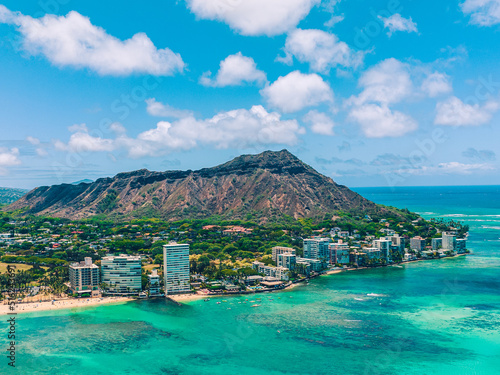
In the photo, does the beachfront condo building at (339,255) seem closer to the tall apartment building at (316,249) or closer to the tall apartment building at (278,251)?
the tall apartment building at (316,249)

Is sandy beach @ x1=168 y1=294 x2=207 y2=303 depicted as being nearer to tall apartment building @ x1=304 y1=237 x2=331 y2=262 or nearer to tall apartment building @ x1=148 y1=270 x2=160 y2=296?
tall apartment building @ x1=148 y1=270 x2=160 y2=296

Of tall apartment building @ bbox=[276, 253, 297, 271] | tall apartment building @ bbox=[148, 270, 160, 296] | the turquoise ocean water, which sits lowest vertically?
the turquoise ocean water

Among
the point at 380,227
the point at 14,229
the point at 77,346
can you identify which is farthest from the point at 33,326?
the point at 380,227

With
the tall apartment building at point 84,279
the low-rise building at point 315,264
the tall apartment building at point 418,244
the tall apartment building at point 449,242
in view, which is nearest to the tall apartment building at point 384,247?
the tall apartment building at point 418,244

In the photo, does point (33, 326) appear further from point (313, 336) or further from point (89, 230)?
point (89, 230)

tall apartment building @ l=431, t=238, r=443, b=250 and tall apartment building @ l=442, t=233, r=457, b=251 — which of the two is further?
tall apartment building @ l=431, t=238, r=443, b=250

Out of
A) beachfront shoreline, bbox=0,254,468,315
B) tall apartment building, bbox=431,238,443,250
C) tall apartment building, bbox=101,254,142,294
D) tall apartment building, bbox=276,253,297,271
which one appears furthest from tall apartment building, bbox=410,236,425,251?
tall apartment building, bbox=101,254,142,294
